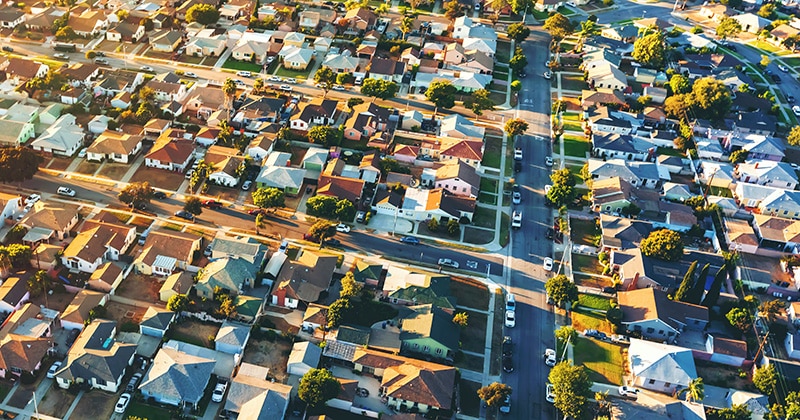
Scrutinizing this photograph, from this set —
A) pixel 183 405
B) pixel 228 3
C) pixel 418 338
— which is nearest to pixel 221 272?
pixel 183 405

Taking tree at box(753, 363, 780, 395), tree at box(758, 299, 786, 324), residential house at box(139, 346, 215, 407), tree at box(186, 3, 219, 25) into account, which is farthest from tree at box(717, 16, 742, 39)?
residential house at box(139, 346, 215, 407)

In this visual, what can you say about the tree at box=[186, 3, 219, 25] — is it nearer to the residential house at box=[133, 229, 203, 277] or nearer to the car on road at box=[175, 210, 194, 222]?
the car on road at box=[175, 210, 194, 222]

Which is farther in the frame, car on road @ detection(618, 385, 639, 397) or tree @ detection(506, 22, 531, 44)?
tree @ detection(506, 22, 531, 44)

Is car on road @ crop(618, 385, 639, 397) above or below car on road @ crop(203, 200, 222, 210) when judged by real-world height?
above

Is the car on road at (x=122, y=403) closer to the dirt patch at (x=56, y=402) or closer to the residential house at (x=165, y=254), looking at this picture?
the dirt patch at (x=56, y=402)

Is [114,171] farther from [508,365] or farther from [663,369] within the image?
[663,369]

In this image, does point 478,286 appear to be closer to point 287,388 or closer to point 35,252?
point 287,388

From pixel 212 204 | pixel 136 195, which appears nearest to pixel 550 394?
pixel 212 204

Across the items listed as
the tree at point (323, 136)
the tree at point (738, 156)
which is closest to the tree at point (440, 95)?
the tree at point (323, 136)
